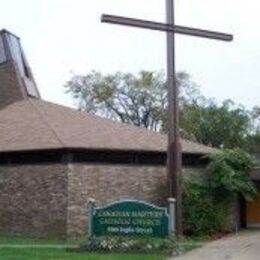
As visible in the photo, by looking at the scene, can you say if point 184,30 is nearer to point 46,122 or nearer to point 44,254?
point 46,122

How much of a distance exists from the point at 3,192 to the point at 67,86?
43.8 m

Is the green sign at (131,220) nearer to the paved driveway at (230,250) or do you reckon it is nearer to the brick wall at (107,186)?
the paved driveway at (230,250)

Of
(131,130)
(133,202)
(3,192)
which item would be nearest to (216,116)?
(131,130)

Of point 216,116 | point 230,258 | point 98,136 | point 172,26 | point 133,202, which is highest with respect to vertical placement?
point 216,116

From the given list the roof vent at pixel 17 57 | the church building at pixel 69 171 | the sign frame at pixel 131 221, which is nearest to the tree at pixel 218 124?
the roof vent at pixel 17 57

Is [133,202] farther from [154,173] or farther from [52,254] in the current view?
[154,173]

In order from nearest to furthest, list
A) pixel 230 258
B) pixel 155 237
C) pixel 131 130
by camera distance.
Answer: pixel 230 258
pixel 155 237
pixel 131 130

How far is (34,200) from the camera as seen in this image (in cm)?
3050

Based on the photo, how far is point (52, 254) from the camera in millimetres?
21625

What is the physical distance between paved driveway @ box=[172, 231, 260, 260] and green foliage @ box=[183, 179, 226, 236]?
1500mm

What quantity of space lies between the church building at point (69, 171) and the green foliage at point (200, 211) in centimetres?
122

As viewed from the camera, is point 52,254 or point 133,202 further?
point 133,202

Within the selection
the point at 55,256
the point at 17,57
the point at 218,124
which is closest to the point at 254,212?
the point at 17,57

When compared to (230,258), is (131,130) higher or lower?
higher
